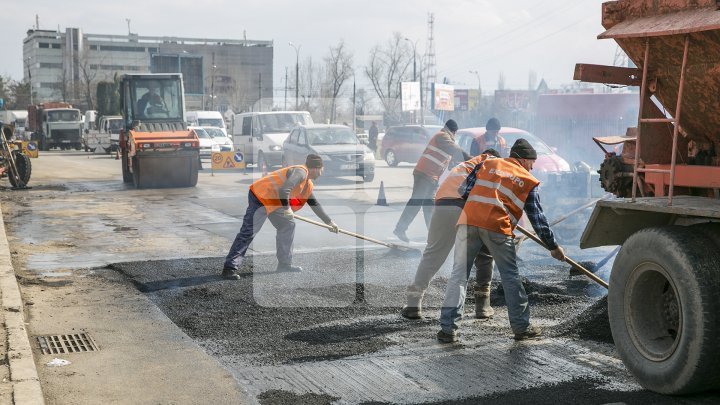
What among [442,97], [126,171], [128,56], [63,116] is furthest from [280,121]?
[128,56]

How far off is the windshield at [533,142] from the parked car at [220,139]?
17.0m

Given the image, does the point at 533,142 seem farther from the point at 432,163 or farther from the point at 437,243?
the point at 437,243

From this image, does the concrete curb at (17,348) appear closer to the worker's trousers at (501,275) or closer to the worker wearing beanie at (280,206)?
the worker wearing beanie at (280,206)

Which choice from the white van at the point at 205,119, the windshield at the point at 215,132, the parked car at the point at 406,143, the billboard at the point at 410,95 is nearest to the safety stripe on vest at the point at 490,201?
the parked car at the point at 406,143

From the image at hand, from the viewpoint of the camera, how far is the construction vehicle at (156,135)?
65.8ft

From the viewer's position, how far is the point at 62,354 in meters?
6.00

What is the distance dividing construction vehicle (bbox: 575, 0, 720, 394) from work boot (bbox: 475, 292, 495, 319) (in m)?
1.58

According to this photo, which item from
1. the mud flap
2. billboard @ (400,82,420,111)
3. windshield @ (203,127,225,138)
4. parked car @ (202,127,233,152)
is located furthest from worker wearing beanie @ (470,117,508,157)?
billboard @ (400,82,420,111)

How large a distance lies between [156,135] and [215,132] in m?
14.6

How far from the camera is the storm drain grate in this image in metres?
6.15

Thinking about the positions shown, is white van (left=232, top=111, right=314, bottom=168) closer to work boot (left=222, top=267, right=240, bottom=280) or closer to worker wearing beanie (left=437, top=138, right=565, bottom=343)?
work boot (left=222, top=267, right=240, bottom=280)

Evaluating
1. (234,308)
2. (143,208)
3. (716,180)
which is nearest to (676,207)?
(716,180)

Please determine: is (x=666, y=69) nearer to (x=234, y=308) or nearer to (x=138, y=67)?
(x=234, y=308)

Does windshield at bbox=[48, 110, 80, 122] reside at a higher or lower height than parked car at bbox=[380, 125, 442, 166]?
higher
